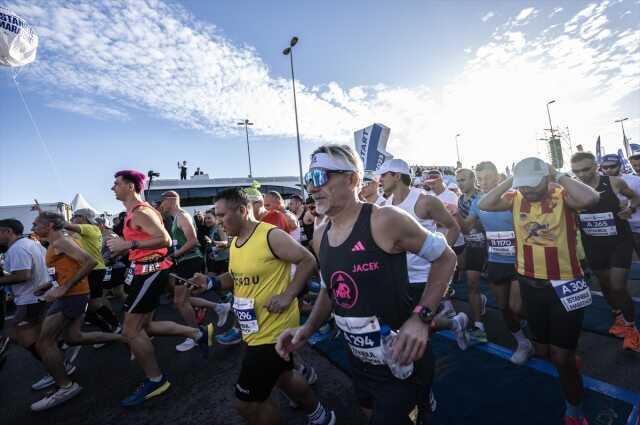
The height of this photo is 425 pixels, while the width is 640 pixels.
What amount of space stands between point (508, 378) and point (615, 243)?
229cm

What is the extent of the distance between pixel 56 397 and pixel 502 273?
5.53 metres

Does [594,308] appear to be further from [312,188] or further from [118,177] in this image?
[118,177]

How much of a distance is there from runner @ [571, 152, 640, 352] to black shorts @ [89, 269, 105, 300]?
7.53 meters

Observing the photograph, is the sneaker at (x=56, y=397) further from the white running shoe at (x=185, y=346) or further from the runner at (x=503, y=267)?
the runner at (x=503, y=267)

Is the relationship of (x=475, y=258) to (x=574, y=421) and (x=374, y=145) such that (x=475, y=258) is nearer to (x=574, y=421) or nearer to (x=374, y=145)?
(x=574, y=421)

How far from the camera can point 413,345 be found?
1.32 metres

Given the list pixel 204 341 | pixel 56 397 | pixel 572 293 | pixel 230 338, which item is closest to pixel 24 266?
pixel 56 397

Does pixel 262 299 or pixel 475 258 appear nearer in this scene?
pixel 262 299

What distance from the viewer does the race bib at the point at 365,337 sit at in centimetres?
154

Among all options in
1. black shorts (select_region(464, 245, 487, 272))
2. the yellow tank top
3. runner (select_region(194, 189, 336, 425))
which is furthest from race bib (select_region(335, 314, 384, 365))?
black shorts (select_region(464, 245, 487, 272))

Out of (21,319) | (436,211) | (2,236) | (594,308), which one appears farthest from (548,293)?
(2,236)

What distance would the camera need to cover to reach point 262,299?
2342mm

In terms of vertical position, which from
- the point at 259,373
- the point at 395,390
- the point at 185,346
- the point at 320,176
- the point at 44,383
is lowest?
the point at 44,383

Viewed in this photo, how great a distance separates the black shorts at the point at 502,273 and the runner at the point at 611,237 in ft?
4.09
